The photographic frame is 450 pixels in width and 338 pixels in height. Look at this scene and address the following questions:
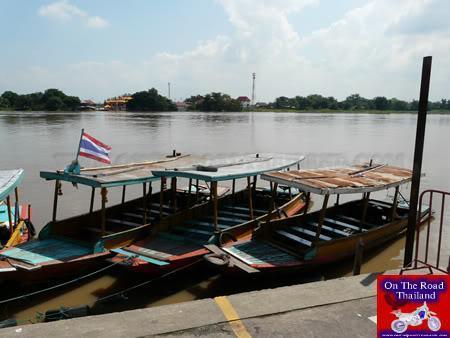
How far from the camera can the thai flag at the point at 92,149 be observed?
8133 millimetres

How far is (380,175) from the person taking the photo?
9.02m

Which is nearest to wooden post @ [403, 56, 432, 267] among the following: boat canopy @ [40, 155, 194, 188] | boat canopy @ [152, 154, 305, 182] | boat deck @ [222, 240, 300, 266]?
boat deck @ [222, 240, 300, 266]

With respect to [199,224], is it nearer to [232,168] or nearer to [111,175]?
[232,168]

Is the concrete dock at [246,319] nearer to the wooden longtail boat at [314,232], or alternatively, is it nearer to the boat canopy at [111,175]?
the wooden longtail boat at [314,232]

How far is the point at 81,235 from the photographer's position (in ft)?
28.1

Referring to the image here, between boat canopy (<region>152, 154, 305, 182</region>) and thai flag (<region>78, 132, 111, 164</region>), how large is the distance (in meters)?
1.19

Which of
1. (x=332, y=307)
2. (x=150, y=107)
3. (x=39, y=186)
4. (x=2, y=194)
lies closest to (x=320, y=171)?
(x=332, y=307)

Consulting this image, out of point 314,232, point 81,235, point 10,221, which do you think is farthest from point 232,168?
point 10,221

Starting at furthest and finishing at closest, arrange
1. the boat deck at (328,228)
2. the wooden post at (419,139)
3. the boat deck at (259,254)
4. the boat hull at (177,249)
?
the boat deck at (328,228), the boat deck at (259,254), the boat hull at (177,249), the wooden post at (419,139)

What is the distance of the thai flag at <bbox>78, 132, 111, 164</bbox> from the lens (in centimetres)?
813

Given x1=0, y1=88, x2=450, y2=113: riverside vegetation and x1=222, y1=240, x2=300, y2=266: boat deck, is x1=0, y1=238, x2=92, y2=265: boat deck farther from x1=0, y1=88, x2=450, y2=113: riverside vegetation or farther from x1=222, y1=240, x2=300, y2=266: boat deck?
x1=0, y1=88, x2=450, y2=113: riverside vegetation

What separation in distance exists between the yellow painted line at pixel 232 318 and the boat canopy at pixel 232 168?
363cm

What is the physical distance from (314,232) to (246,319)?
496cm

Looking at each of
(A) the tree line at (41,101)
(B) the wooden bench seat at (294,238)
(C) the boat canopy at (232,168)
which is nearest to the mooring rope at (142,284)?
(C) the boat canopy at (232,168)
